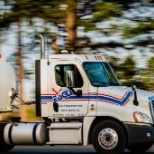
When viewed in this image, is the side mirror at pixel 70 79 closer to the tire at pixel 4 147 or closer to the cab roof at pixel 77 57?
the cab roof at pixel 77 57

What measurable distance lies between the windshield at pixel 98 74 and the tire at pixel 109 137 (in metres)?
0.92

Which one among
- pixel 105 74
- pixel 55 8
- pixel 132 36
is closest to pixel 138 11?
pixel 132 36

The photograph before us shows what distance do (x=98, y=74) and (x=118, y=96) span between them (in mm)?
767

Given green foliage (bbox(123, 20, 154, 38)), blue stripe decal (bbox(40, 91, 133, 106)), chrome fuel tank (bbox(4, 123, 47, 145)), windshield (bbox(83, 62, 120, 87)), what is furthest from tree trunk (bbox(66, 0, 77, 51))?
blue stripe decal (bbox(40, 91, 133, 106))

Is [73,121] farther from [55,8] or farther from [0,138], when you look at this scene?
[55,8]

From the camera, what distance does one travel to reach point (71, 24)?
2038 cm

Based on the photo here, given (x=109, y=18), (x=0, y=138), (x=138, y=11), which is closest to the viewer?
(x=0, y=138)

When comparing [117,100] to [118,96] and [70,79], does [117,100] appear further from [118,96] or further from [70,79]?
[70,79]

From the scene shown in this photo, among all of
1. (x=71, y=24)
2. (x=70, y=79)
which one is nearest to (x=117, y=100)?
(x=70, y=79)

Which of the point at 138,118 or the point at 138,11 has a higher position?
the point at 138,11

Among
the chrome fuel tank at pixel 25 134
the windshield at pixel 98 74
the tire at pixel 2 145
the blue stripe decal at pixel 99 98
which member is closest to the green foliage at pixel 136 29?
the windshield at pixel 98 74

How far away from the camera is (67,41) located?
20.9 m

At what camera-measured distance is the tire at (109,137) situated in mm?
13500

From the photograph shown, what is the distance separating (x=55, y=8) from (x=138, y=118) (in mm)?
8004
